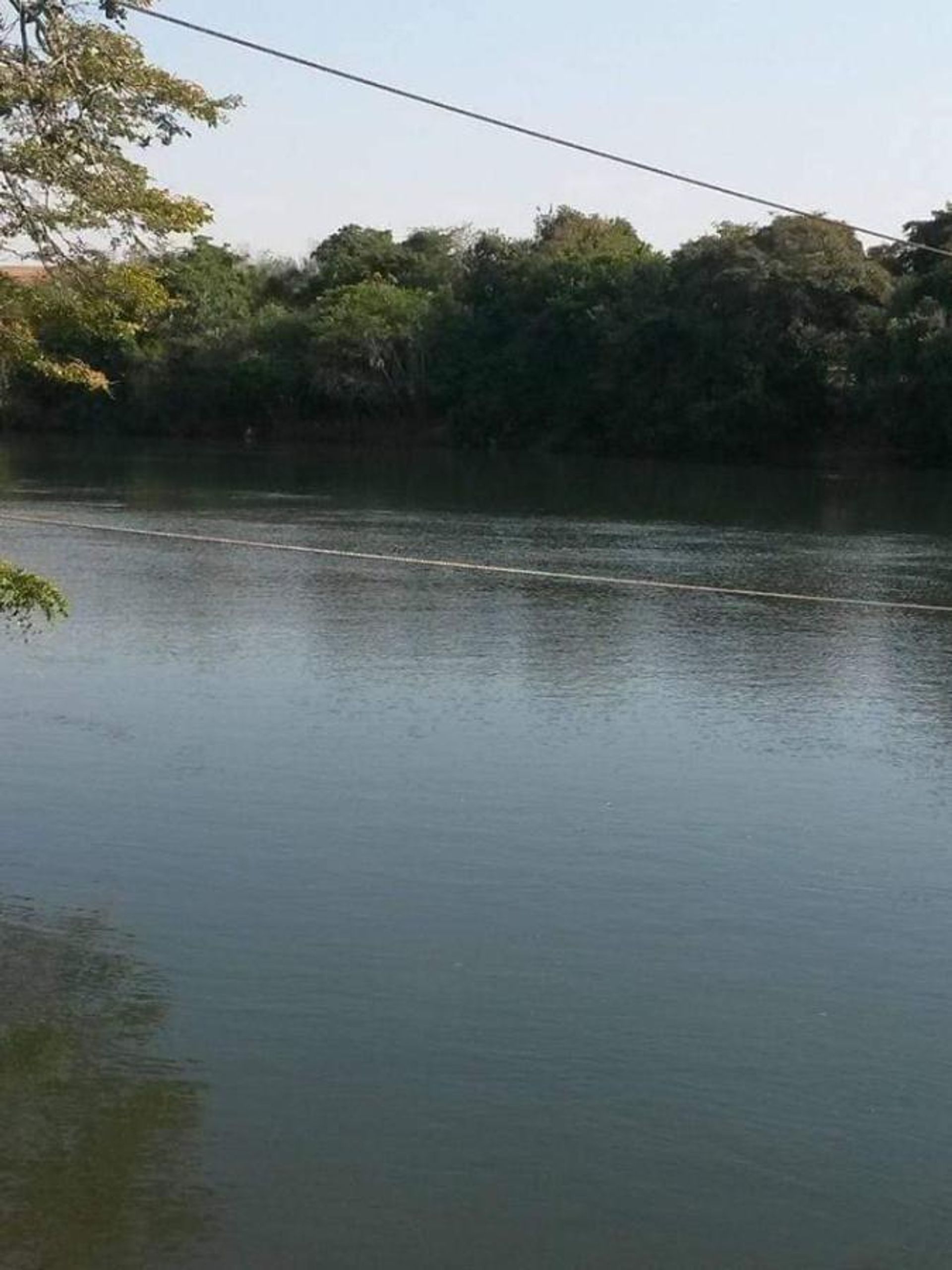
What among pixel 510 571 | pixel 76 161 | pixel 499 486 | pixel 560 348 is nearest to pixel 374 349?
pixel 560 348

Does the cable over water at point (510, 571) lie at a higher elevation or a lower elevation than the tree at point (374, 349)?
lower

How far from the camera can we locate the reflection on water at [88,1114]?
6.67 m

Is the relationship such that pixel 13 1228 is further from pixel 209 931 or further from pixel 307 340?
pixel 307 340

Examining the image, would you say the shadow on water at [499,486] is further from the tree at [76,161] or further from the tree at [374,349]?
the tree at [76,161]

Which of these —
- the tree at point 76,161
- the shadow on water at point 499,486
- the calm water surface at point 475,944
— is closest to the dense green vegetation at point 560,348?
the shadow on water at point 499,486

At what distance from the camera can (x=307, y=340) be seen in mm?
75938

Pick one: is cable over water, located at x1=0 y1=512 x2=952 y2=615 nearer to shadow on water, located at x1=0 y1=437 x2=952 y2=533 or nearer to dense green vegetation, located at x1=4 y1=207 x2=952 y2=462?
shadow on water, located at x1=0 y1=437 x2=952 y2=533

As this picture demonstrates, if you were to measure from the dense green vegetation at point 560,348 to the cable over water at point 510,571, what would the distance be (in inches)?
1070

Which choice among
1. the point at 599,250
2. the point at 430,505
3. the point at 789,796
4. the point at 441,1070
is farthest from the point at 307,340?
the point at 441,1070

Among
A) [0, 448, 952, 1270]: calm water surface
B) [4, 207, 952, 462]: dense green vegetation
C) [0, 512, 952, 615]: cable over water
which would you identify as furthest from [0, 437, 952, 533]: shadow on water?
[0, 448, 952, 1270]: calm water surface

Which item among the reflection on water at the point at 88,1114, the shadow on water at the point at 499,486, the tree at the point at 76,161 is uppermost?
the tree at the point at 76,161

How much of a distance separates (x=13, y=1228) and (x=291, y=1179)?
105cm

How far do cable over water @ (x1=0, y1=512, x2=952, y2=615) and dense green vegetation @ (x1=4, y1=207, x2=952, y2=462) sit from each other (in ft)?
89.2

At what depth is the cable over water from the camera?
2356cm
